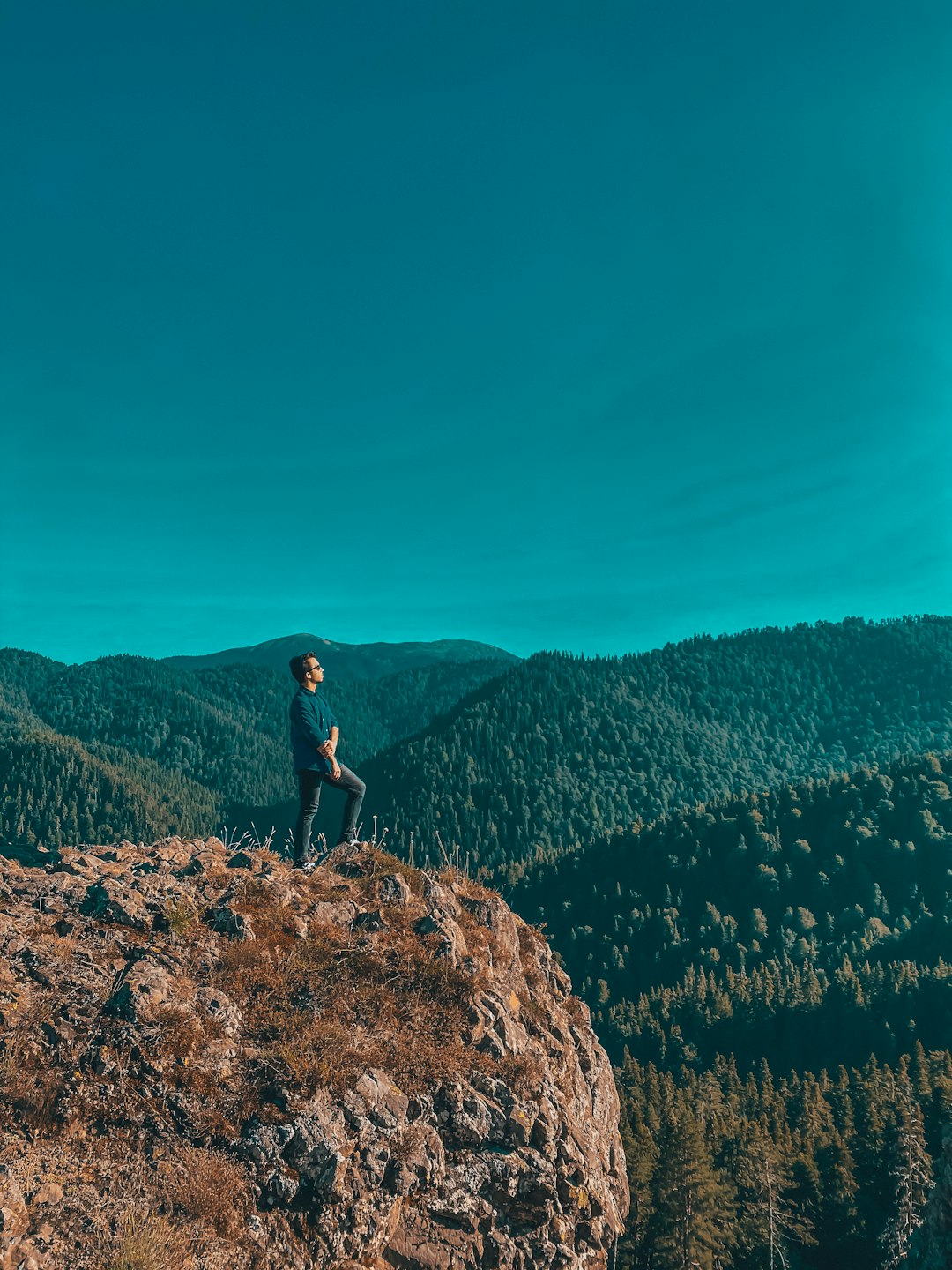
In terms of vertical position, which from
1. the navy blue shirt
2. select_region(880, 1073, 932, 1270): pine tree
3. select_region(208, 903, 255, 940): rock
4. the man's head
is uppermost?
the man's head

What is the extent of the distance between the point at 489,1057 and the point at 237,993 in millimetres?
4013

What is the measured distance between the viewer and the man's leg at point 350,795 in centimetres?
1565

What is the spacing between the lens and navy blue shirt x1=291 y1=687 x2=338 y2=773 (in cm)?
1549

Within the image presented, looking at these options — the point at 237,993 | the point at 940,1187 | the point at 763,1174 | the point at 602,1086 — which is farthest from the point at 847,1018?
the point at 237,993

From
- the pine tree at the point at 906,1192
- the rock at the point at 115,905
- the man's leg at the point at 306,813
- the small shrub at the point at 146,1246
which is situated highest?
A: the man's leg at the point at 306,813

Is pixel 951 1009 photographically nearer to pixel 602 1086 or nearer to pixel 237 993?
pixel 602 1086

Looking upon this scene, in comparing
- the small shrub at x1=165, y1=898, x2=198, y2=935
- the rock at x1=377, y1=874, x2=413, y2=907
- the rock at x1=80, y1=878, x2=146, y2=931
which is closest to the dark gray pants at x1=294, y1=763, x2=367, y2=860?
the rock at x1=377, y1=874, x2=413, y2=907

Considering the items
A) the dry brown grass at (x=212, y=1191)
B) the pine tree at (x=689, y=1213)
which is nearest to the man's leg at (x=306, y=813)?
the dry brown grass at (x=212, y=1191)

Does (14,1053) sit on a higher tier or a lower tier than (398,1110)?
higher

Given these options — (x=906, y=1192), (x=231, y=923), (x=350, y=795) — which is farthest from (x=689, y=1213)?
(x=231, y=923)

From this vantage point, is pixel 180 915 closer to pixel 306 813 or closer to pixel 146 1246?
pixel 306 813

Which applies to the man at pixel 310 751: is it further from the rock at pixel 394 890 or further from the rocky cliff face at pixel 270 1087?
the rock at pixel 394 890

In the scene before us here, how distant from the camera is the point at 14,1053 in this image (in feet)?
31.6

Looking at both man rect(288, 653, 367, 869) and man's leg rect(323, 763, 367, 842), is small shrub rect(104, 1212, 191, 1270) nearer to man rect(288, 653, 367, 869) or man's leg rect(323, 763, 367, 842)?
man rect(288, 653, 367, 869)
